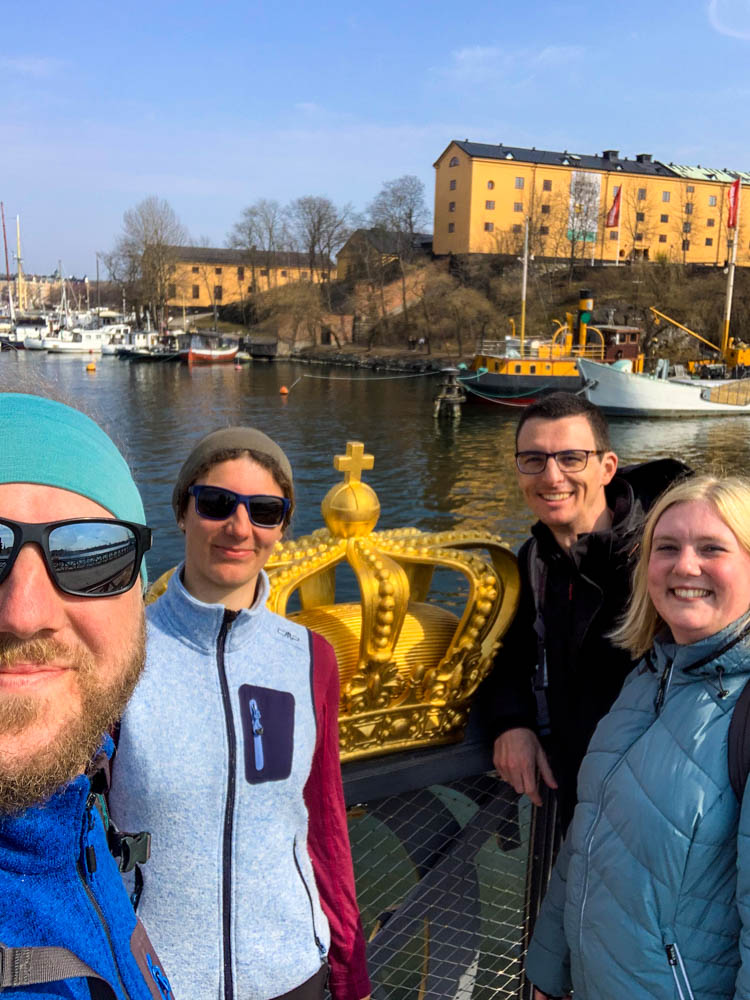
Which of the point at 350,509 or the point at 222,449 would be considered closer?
the point at 222,449

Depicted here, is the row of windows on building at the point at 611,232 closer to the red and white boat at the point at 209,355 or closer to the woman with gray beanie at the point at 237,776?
the red and white boat at the point at 209,355

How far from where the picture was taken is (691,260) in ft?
206

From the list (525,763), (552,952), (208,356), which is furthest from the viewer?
(208,356)

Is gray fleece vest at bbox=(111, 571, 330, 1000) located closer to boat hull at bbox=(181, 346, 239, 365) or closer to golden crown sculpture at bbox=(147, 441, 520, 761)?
golden crown sculpture at bbox=(147, 441, 520, 761)

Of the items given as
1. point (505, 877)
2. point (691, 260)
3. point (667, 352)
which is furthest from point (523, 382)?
point (691, 260)

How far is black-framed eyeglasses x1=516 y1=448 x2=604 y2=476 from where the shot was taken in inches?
82.4

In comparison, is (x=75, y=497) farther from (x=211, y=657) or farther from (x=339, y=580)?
(x=339, y=580)

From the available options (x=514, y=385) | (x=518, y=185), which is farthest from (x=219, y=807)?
(x=518, y=185)

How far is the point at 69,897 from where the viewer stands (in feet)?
2.84

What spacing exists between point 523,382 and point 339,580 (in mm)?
21326

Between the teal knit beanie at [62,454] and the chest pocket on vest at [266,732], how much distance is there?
22.6 inches

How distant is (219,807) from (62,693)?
64 centimetres

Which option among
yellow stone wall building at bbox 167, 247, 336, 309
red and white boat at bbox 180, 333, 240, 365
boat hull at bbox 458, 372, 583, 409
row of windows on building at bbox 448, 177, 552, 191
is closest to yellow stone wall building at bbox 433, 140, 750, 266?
row of windows on building at bbox 448, 177, 552, 191

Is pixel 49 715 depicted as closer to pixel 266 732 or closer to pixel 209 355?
pixel 266 732
